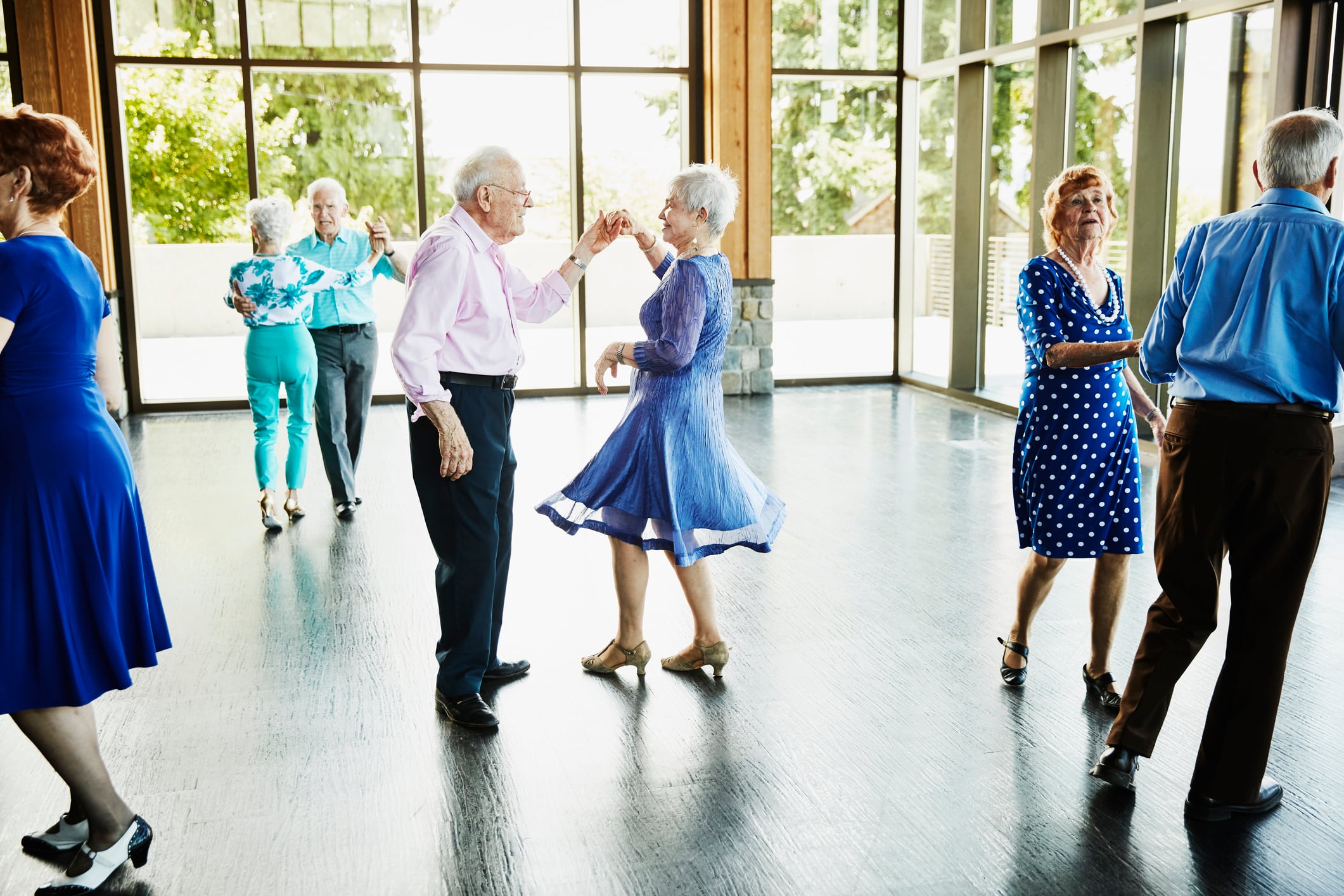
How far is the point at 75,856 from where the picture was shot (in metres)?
2.56

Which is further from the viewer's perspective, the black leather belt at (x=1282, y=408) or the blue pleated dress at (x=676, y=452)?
the blue pleated dress at (x=676, y=452)

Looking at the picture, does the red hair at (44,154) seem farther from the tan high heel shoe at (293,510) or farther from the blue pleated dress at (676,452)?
the tan high heel shoe at (293,510)

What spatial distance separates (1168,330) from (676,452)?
1.34 metres

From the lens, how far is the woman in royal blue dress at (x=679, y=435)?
3439 millimetres

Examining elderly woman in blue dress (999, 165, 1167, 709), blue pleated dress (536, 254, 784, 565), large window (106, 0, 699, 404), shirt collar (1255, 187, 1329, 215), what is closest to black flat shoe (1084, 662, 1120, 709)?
elderly woman in blue dress (999, 165, 1167, 709)

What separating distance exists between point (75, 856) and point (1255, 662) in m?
2.56

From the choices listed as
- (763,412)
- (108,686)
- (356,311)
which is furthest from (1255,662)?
(763,412)

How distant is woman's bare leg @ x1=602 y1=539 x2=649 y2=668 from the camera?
3654 mm

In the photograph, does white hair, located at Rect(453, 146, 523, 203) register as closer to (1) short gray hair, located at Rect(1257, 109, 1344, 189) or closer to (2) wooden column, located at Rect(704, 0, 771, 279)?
(1) short gray hair, located at Rect(1257, 109, 1344, 189)

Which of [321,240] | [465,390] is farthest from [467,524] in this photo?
[321,240]

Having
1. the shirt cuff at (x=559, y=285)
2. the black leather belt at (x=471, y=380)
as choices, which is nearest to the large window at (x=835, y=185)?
the shirt cuff at (x=559, y=285)

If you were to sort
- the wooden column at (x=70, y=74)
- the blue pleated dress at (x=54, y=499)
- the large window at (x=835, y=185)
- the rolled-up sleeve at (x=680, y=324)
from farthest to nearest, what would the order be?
the large window at (x=835, y=185) → the wooden column at (x=70, y=74) → the rolled-up sleeve at (x=680, y=324) → the blue pleated dress at (x=54, y=499)

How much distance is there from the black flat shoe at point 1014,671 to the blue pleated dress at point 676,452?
2.73 ft

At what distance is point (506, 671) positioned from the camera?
3.76m
